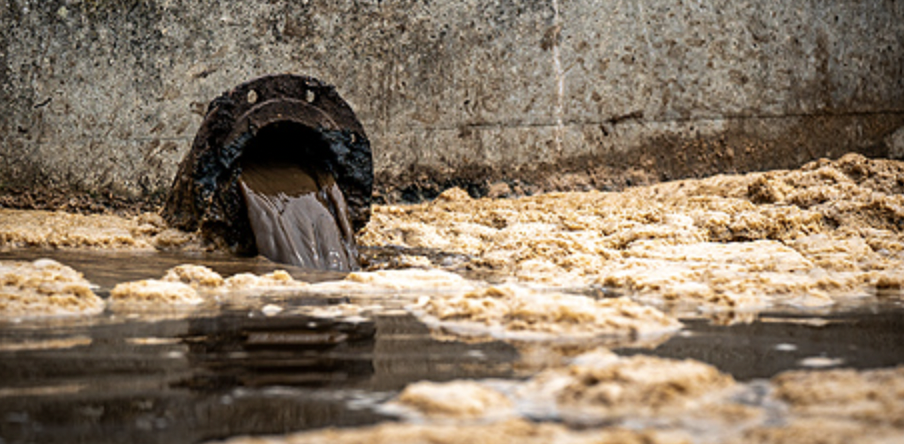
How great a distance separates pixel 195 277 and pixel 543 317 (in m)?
1.37

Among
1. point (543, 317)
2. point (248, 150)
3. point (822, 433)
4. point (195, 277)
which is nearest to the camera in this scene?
point (822, 433)

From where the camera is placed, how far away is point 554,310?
1.95m

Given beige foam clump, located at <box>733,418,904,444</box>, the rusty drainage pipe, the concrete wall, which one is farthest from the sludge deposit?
the concrete wall

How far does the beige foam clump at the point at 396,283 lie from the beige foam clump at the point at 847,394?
4.84ft

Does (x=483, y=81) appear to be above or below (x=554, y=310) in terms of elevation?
above

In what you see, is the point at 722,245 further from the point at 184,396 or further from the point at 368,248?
the point at 184,396

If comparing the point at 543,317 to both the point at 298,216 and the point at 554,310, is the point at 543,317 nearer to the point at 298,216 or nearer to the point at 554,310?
the point at 554,310

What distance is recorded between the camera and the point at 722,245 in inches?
138

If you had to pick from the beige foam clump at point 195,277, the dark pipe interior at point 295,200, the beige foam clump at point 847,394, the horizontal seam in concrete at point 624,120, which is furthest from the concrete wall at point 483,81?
the beige foam clump at point 847,394

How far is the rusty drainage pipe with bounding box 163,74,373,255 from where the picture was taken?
144 inches

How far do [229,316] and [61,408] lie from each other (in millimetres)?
874

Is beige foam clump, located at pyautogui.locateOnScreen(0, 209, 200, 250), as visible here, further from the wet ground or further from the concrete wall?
the wet ground

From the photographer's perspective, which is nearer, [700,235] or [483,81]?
[700,235]

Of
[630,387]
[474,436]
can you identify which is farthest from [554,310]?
[474,436]
